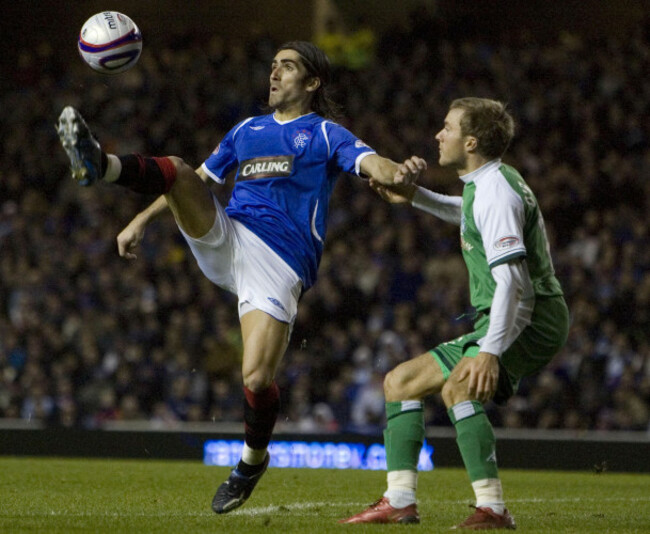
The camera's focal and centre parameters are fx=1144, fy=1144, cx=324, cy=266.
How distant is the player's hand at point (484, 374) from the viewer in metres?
4.83

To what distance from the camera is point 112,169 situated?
5.14m

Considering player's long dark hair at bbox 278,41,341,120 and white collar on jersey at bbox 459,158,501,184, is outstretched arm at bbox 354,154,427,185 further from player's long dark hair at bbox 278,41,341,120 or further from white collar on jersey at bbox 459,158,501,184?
player's long dark hair at bbox 278,41,341,120

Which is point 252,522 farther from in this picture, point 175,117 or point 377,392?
point 175,117

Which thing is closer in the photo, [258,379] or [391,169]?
[391,169]

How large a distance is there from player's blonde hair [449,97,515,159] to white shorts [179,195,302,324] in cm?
120

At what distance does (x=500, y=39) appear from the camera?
18875mm

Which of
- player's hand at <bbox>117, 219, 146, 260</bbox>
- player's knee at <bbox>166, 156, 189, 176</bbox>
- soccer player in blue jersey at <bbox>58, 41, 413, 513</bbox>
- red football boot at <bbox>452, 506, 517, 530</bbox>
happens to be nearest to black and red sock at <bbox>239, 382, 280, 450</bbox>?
soccer player in blue jersey at <bbox>58, 41, 413, 513</bbox>

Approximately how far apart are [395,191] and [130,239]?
4.46 ft

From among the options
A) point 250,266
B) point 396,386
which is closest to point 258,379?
point 250,266

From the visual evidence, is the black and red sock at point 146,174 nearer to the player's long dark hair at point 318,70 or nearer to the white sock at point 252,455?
the player's long dark hair at point 318,70

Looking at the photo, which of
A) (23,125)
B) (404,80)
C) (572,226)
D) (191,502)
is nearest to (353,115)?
(404,80)

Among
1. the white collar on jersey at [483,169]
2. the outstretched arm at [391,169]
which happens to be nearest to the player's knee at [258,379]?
the outstretched arm at [391,169]

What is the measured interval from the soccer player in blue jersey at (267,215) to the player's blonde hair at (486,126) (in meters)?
0.37

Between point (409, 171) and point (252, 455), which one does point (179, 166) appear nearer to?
point (409, 171)
